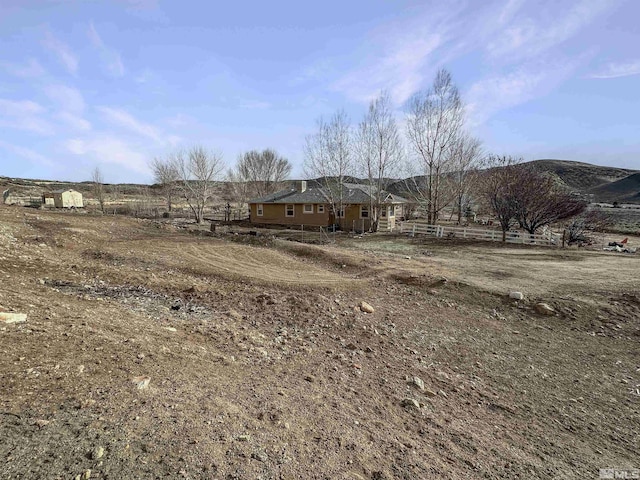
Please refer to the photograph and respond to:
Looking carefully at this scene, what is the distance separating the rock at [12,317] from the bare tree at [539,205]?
81.2 ft

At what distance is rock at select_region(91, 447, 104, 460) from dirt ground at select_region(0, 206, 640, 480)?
0.05ft

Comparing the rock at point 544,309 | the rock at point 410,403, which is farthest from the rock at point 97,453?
the rock at point 544,309

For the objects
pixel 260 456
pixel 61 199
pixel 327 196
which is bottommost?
pixel 260 456

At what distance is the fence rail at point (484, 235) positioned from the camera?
20594 millimetres

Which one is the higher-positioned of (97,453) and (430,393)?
(97,453)

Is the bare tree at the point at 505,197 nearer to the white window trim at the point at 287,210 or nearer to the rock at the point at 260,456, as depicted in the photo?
the white window trim at the point at 287,210

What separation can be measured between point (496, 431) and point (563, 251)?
17.6 m

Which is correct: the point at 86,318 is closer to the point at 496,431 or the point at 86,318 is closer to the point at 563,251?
the point at 496,431

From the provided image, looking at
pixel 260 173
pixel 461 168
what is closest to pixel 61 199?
pixel 260 173

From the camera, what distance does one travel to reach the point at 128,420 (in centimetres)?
302

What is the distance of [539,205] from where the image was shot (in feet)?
71.3

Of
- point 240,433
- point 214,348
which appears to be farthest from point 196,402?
point 214,348

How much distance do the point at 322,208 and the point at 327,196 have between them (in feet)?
6.04

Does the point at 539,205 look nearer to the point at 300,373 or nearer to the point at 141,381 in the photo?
the point at 300,373
